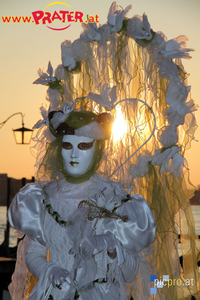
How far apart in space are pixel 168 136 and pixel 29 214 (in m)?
0.79

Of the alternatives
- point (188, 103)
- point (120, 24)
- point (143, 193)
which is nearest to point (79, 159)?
point (143, 193)

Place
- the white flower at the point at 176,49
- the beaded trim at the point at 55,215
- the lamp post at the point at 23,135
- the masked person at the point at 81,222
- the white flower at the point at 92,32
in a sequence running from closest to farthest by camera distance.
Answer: the masked person at the point at 81,222 → the beaded trim at the point at 55,215 → the white flower at the point at 176,49 → the white flower at the point at 92,32 → the lamp post at the point at 23,135

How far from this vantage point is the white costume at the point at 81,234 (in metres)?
1.70

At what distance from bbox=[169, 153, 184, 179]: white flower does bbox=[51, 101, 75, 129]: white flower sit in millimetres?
576

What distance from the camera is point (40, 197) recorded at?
1935 millimetres

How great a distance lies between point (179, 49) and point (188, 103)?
0.92 ft

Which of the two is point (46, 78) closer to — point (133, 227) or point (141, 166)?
point (141, 166)

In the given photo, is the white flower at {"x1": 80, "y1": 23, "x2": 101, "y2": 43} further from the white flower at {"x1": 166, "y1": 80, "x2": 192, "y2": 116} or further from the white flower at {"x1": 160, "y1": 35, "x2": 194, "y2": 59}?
the white flower at {"x1": 166, "y1": 80, "x2": 192, "y2": 116}

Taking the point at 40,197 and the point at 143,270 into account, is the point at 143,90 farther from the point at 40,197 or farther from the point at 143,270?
the point at 143,270

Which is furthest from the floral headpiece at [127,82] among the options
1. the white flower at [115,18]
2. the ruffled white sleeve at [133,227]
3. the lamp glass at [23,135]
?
the lamp glass at [23,135]

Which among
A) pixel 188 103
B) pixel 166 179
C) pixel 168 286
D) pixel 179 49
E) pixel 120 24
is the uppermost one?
pixel 120 24

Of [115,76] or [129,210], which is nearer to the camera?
[129,210]

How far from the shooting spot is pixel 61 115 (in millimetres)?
1947

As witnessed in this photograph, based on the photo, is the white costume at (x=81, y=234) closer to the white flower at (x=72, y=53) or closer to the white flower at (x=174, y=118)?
the white flower at (x=174, y=118)
